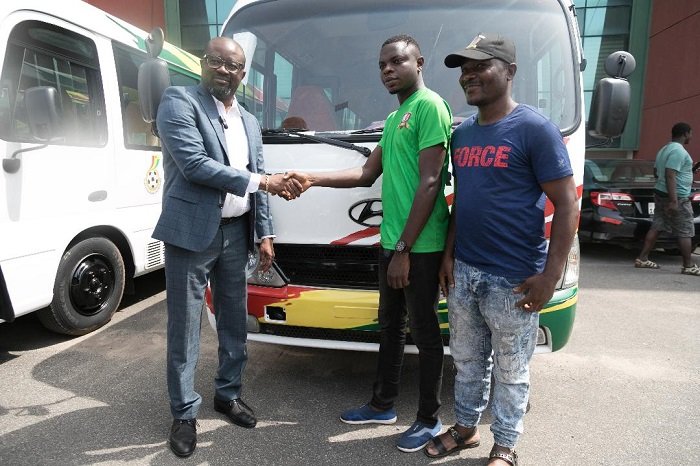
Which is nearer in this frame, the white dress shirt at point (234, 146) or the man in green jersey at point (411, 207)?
the man in green jersey at point (411, 207)

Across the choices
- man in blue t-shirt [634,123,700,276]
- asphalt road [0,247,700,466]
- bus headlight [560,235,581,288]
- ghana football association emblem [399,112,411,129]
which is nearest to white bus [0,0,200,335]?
asphalt road [0,247,700,466]

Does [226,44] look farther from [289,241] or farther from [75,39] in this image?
[75,39]

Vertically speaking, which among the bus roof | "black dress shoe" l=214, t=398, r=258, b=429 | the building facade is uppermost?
the building facade

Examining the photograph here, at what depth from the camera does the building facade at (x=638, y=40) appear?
14695 millimetres

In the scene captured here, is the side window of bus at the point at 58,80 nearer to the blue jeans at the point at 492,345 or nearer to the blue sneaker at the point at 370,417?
the blue sneaker at the point at 370,417

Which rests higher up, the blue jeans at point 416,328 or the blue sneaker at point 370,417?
the blue jeans at point 416,328

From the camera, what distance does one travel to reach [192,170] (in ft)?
7.16

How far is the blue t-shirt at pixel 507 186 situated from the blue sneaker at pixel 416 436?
0.95 meters

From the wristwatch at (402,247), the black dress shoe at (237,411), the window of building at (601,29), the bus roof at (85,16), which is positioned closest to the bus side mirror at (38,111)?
the bus roof at (85,16)

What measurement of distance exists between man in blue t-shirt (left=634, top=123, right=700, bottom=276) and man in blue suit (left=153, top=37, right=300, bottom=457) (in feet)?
18.7

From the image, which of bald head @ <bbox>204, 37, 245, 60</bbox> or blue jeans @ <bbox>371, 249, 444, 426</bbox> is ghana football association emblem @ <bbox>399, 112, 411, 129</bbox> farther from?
bald head @ <bbox>204, 37, 245, 60</bbox>

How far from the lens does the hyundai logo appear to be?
Result: 266 cm

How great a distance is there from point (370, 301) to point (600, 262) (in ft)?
19.4

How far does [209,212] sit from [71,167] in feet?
6.75
